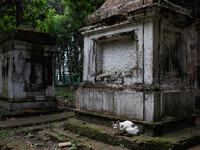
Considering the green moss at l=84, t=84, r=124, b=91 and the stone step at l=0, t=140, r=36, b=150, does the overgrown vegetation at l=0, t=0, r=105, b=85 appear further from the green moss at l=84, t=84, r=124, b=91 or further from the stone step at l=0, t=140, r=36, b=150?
the stone step at l=0, t=140, r=36, b=150

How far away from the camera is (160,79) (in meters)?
3.26

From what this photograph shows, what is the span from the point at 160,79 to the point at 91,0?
7.20m

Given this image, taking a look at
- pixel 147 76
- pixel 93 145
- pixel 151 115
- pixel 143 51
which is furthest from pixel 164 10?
pixel 93 145

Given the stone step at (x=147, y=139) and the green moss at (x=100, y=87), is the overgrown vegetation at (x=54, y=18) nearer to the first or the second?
the green moss at (x=100, y=87)

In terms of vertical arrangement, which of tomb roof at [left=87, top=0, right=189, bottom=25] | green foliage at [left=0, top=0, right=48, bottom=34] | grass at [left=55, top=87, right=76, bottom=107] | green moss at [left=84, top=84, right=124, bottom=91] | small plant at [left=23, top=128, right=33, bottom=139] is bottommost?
small plant at [left=23, top=128, right=33, bottom=139]

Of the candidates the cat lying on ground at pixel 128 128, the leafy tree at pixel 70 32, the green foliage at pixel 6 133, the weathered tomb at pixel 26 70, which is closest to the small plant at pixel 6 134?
the green foliage at pixel 6 133

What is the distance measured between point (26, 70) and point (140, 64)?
14.3 ft

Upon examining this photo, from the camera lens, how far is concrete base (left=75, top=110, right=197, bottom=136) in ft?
9.85

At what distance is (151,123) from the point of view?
2994 millimetres

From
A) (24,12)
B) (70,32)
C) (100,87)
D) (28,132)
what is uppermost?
(70,32)

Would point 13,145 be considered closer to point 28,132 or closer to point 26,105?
point 28,132

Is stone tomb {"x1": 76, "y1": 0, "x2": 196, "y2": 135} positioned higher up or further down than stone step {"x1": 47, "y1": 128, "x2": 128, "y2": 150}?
higher up

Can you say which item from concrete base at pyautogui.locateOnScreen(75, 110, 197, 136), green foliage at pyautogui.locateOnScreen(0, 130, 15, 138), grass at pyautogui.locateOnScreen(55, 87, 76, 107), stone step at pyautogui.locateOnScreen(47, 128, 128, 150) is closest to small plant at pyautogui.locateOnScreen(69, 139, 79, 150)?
stone step at pyautogui.locateOnScreen(47, 128, 128, 150)

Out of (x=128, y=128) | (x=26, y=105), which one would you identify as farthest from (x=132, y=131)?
(x=26, y=105)
